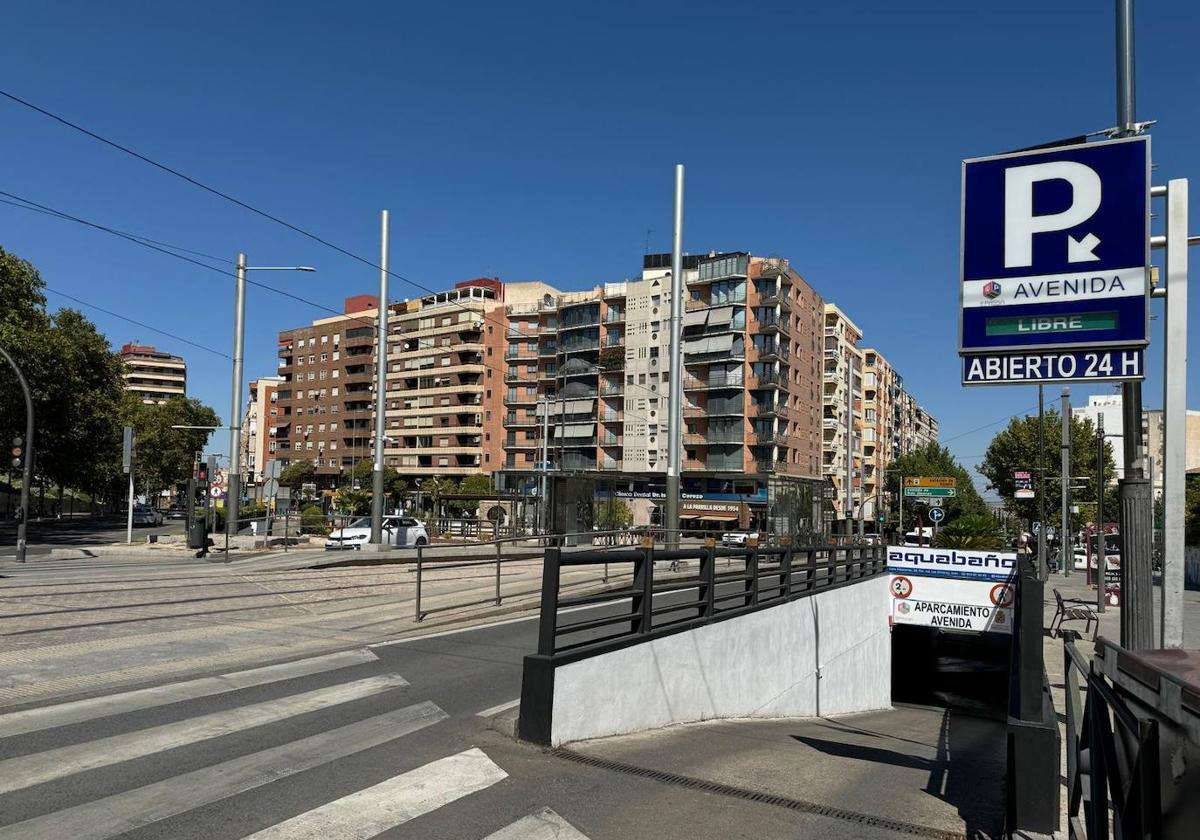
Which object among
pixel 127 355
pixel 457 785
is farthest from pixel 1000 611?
pixel 127 355

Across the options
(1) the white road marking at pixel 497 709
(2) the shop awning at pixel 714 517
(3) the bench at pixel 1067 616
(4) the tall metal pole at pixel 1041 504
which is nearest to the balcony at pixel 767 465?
(2) the shop awning at pixel 714 517

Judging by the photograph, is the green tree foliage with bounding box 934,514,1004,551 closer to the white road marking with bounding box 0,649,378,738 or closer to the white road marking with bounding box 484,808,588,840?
the white road marking with bounding box 0,649,378,738

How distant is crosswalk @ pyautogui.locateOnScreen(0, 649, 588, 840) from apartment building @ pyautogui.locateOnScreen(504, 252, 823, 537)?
58.2m

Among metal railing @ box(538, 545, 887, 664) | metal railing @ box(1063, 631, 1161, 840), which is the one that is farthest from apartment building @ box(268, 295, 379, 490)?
metal railing @ box(1063, 631, 1161, 840)

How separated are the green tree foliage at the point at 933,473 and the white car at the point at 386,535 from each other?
6231cm

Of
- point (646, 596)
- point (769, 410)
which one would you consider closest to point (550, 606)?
point (646, 596)

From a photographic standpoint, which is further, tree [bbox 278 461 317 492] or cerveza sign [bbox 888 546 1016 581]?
tree [bbox 278 461 317 492]

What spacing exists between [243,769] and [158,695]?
2440mm

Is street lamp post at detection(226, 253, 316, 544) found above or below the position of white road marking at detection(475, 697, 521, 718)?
above

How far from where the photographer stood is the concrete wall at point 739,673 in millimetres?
6336

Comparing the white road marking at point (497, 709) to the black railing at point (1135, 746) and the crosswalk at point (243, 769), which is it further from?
the black railing at point (1135, 746)

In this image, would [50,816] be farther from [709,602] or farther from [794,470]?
[794,470]

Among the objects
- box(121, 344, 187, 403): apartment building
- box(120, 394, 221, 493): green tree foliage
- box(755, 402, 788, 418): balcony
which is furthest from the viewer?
box(121, 344, 187, 403): apartment building

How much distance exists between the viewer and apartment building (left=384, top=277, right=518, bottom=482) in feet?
309
